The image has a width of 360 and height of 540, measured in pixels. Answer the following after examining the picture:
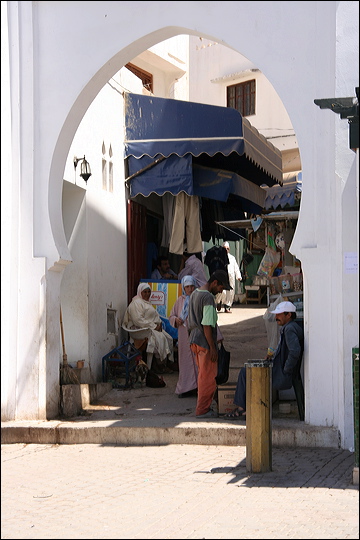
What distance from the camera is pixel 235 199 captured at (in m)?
14.3

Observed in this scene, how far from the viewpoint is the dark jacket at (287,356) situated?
783 cm

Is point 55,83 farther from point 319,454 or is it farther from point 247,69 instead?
point 247,69

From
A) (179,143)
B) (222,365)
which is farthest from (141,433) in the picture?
(179,143)

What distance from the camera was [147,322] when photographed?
37.3 feet

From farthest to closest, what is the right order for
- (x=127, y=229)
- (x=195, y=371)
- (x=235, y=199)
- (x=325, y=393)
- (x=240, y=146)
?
(x=235, y=199)
(x=127, y=229)
(x=240, y=146)
(x=195, y=371)
(x=325, y=393)

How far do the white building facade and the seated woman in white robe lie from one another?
224 cm

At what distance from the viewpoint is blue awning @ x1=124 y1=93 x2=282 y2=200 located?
36.1 feet

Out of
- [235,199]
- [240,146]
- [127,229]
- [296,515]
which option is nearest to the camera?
[296,515]

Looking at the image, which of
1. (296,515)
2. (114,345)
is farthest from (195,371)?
(296,515)

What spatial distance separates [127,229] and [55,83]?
13.2 ft

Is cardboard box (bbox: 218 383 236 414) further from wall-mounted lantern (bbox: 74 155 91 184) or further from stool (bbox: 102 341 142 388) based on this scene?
wall-mounted lantern (bbox: 74 155 91 184)

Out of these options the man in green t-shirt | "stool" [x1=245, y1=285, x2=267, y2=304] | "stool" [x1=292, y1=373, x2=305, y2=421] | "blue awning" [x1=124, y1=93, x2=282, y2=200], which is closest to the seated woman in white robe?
"blue awning" [x1=124, y1=93, x2=282, y2=200]

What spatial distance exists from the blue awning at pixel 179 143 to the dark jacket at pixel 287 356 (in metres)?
3.68

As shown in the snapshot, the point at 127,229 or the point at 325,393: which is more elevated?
the point at 127,229
